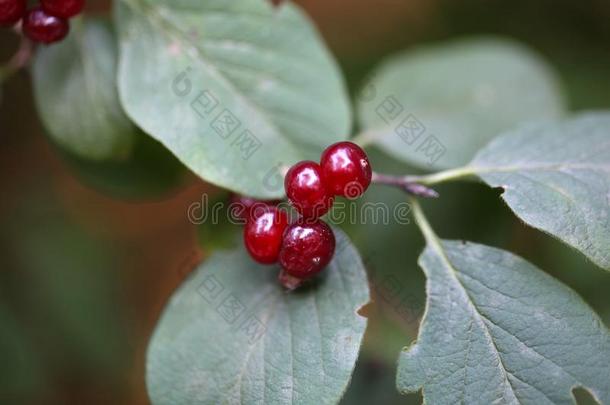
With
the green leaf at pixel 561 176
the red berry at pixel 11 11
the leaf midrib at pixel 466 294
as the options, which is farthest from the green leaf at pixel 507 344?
the red berry at pixel 11 11

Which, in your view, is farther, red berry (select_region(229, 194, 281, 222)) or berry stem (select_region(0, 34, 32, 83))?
berry stem (select_region(0, 34, 32, 83))

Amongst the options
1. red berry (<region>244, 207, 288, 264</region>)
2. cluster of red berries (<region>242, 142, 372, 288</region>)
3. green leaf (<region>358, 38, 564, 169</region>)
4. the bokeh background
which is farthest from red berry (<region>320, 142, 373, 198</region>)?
green leaf (<region>358, 38, 564, 169</region>)

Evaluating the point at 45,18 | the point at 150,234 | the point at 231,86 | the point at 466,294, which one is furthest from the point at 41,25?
the point at 150,234

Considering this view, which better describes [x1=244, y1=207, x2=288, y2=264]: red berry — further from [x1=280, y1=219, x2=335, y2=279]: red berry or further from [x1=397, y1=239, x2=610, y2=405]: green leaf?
[x1=397, y1=239, x2=610, y2=405]: green leaf

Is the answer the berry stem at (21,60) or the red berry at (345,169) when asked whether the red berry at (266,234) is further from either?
the berry stem at (21,60)

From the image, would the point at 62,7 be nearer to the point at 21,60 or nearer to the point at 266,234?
the point at 21,60
